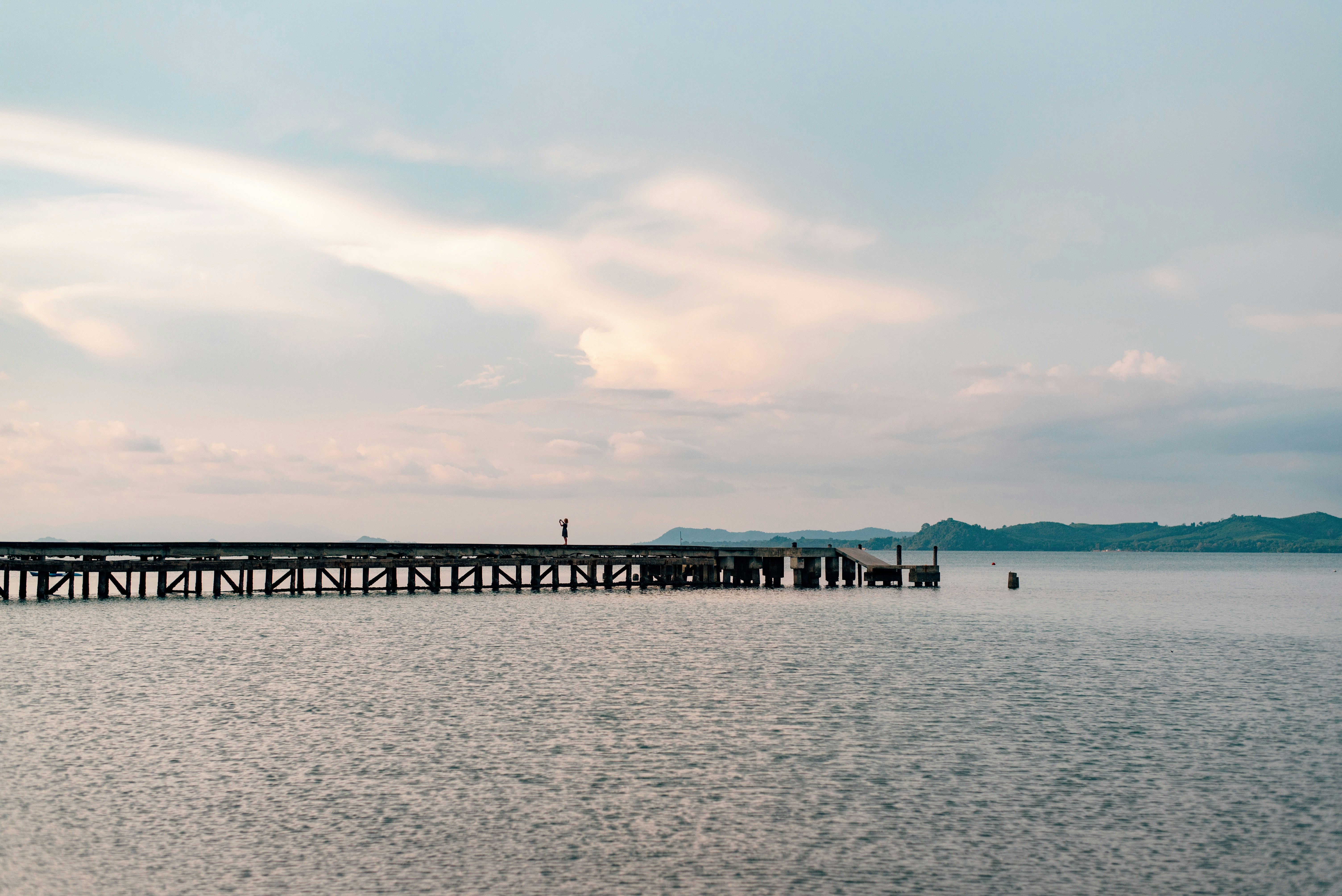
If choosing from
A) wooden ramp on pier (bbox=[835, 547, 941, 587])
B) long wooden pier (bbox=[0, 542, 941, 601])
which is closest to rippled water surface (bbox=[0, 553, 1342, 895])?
long wooden pier (bbox=[0, 542, 941, 601])

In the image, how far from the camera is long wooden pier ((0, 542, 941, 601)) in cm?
6050

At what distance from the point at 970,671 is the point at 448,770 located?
20.4m

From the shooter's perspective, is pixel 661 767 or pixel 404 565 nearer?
pixel 661 767

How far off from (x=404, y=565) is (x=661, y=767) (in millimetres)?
54344

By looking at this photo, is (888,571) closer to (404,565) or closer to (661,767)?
(404,565)

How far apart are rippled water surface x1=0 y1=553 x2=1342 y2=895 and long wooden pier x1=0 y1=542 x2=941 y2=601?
20159 mm

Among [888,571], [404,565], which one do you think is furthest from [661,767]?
[888,571]

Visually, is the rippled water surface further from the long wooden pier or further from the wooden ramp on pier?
the wooden ramp on pier

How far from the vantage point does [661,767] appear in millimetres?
19000

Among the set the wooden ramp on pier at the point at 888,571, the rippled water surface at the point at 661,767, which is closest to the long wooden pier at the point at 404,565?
the wooden ramp on pier at the point at 888,571

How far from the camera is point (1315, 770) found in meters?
19.4

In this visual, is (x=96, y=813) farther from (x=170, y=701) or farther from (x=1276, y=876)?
(x=1276, y=876)

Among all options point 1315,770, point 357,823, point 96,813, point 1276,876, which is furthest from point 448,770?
point 1315,770

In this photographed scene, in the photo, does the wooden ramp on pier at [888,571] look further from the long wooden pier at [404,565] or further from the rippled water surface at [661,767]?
the rippled water surface at [661,767]
